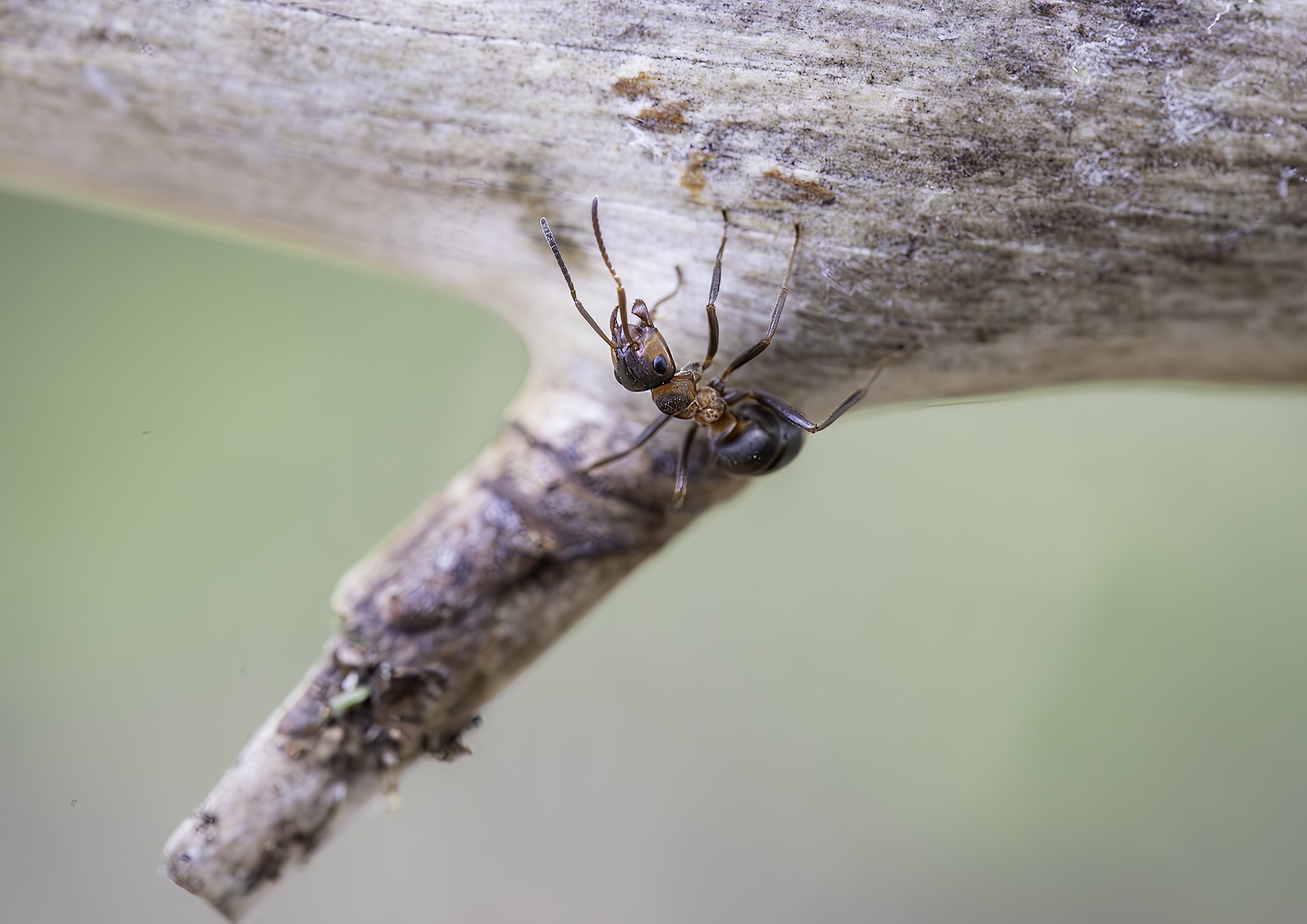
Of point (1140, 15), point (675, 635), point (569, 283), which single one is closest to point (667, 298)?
point (569, 283)

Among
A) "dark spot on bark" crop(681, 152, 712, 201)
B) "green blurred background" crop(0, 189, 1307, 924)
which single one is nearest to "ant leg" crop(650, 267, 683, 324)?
"dark spot on bark" crop(681, 152, 712, 201)

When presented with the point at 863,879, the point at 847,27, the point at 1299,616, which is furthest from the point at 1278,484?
the point at 847,27

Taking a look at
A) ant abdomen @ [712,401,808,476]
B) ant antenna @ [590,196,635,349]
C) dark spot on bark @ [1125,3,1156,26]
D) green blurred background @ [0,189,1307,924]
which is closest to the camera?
dark spot on bark @ [1125,3,1156,26]

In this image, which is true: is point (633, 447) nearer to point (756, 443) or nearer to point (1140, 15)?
point (756, 443)

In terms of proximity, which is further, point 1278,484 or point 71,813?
point 71,813

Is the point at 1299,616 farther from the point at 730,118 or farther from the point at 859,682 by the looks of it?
the point at 730,118

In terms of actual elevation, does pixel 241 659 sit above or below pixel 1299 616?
below

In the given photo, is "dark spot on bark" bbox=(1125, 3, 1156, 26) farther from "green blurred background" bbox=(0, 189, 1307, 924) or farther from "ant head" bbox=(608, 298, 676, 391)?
"green blurred background" bbox=(0, 189, 1307, 924)
